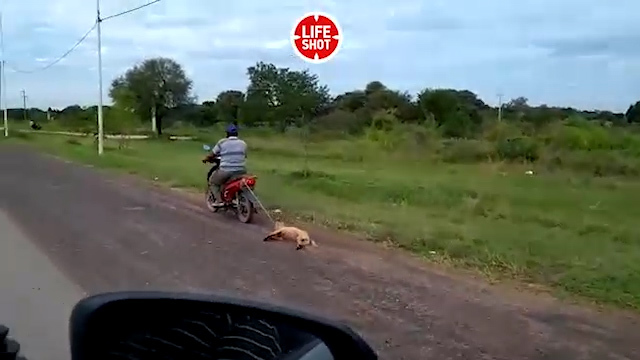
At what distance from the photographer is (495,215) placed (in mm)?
13352

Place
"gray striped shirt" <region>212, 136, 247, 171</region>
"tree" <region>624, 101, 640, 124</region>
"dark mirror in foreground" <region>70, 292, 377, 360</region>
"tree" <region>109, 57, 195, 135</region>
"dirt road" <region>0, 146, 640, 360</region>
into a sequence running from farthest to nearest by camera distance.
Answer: "tree" <region>109, 57, 195, 135</region>
"tree" <region>624, 101, 640, 124</region>
"gray striped shirt" <region>212, 136, 247, 171</region>
"dirt road" <region>0, 146, 640, 360</region>
"dark mirror in foreground" <region>70, 292, 377, 360</region>

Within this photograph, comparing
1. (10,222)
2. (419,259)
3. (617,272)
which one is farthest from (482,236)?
(10,222)

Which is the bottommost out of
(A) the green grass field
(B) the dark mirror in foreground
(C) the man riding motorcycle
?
(A) the green grass field

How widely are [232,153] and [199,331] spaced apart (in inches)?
439

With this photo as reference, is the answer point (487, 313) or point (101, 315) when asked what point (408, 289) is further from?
point (101, 315)

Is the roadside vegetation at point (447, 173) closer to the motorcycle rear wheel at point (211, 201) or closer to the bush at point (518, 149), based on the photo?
the bush at point (518, 149)

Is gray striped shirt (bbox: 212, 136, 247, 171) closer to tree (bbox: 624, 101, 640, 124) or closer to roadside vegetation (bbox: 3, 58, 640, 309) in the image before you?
roadside vegetation (bbox: 3, 58, 640, 309)

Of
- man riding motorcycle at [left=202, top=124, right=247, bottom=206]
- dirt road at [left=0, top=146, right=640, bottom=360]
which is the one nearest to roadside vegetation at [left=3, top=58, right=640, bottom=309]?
dirt road at [left=0, top=146, right=640, bottom=360]

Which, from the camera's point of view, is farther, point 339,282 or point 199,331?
point 339,282

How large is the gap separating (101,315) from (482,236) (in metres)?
9.16

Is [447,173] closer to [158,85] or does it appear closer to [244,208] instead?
[244,208]

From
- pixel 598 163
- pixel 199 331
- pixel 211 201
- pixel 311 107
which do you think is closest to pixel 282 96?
pixel 311 107

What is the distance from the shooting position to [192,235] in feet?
35.9

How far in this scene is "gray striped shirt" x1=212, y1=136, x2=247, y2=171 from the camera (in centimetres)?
1296
